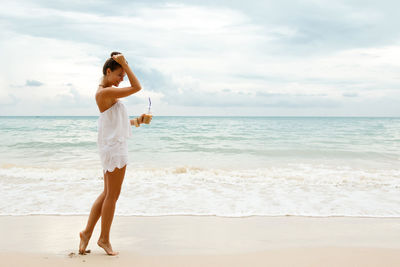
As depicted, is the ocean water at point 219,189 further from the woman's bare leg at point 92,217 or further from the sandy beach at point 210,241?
the woman's bare leg at point 92,217

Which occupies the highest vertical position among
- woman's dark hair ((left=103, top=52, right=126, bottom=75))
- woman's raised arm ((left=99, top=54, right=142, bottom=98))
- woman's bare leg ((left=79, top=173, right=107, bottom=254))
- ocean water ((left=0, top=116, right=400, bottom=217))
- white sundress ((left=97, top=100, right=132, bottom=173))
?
woman's dark hair ((left=103, top=52, right=126, bottom=75))

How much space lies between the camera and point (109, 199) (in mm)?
3225

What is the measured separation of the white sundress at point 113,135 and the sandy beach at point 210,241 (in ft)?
3.15

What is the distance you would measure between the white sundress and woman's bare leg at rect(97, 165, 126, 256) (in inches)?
3.0

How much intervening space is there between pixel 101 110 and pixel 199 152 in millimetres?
12404

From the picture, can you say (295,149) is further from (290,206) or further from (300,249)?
(300,249)

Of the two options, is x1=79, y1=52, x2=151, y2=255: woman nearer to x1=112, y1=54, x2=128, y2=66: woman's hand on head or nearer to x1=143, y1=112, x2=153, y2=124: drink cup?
x1=112, y1=54, x2=128, y2=66: woman's hand on head

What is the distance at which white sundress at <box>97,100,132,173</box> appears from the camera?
308cm

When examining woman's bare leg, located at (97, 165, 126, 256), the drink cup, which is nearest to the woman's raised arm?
the drink cup

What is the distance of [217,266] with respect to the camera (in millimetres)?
3133

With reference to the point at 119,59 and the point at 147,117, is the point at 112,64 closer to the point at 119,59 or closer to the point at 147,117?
the point at 119,59

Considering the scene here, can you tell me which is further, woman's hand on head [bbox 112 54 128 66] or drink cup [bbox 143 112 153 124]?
drink cup [bbox 143 112 153 124]

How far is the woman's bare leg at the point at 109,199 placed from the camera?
3.16 m

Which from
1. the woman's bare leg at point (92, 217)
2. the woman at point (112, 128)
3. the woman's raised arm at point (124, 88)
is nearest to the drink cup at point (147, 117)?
the woman at point (112, 128)
